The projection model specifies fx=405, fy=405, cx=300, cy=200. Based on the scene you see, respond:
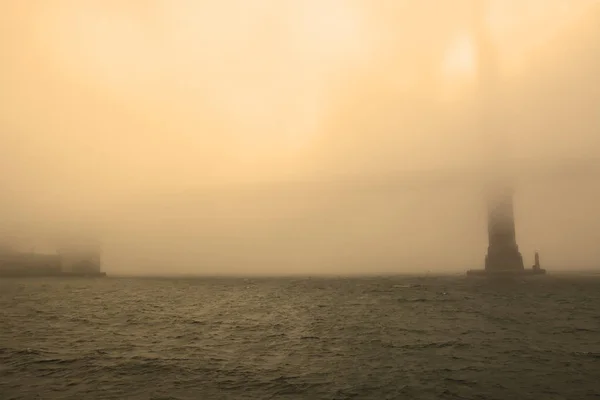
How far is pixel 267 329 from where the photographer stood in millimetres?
46781

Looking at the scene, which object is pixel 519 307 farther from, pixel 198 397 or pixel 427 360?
pixel 198 397

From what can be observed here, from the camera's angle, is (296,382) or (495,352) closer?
(296,382)

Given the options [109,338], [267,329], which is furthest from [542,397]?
[109,338]

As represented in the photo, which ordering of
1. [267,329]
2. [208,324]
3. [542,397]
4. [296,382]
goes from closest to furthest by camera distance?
[542,397] → [296,382] → [267,329] → [208,324]

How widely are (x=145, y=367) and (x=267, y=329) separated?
20074 millimetres

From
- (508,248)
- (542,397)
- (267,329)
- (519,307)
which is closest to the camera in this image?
(542,397)

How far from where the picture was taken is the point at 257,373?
26.8 metres

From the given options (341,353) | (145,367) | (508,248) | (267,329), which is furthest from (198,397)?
(508,248)

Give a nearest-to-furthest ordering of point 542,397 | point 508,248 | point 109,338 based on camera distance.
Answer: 1. point 542,397
2. point 109,338
3. point 508,248

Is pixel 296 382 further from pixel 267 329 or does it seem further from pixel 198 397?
pixel 267 329

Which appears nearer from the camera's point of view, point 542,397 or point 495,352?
point 542,397

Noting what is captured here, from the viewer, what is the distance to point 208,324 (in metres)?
50.7

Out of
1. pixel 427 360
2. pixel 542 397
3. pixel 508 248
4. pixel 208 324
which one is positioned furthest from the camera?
pixel 508 248

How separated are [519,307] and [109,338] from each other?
6102 cm
